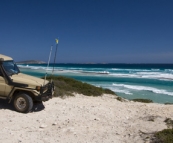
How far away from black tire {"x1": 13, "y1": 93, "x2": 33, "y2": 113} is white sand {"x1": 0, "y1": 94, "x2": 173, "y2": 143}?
0.20 meters

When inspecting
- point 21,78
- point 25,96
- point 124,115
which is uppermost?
point 21,78

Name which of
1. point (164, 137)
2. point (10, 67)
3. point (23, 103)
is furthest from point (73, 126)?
point (10, 67)

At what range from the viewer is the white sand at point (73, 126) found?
523 centimetres

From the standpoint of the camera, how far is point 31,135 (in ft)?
17.5

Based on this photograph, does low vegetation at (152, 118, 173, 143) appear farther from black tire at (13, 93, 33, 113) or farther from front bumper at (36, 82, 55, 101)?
black tire at (13, 93, 33, 113)

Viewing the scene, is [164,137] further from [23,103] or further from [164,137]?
[23,103]

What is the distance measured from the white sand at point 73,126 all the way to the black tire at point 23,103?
0.20 metres

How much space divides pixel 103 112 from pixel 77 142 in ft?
11.1

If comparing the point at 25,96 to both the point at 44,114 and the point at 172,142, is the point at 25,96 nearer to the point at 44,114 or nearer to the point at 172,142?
the point at 44,114

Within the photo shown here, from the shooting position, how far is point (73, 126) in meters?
6.26

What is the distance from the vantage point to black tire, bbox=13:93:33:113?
23.3ft

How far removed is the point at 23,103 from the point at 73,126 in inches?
89.3

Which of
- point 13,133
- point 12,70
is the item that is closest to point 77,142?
point 13,133

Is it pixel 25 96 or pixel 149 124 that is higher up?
pixel 25 96
